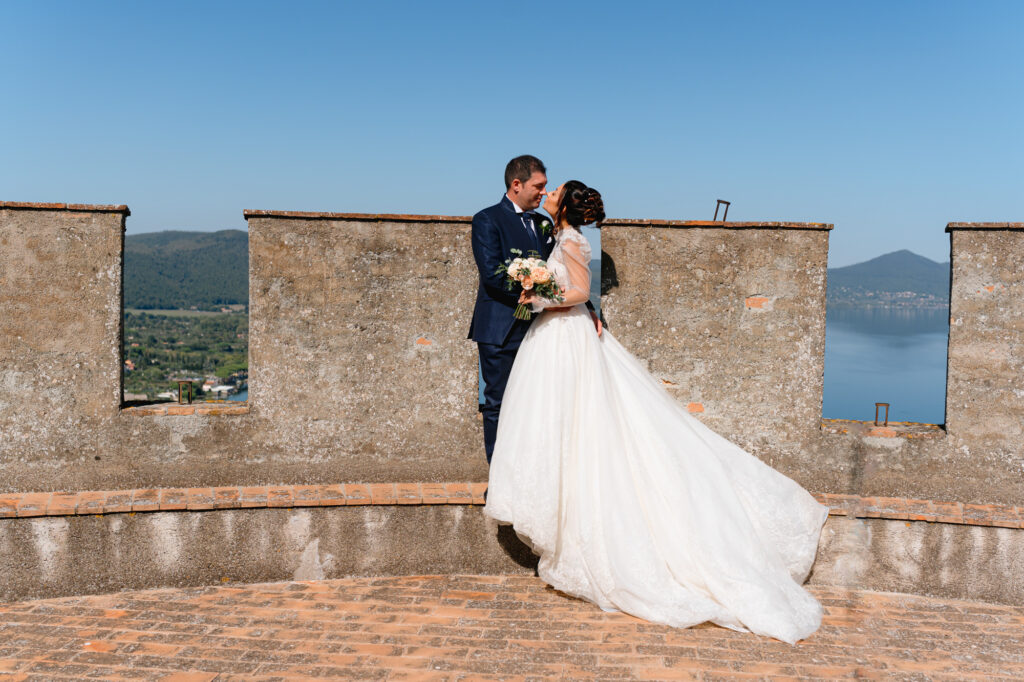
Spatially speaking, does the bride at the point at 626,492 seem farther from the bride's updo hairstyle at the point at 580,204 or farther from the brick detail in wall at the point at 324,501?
the brick detail in wall at the point at 324,501

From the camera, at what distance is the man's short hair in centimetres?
441

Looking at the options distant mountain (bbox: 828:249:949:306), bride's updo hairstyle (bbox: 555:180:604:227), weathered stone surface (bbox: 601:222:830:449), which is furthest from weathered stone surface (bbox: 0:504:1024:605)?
distant mountain (bbox: 828:249:949:306)

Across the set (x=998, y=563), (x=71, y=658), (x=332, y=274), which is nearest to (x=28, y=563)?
(x=71, y=658)

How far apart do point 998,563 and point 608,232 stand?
2.92 metres

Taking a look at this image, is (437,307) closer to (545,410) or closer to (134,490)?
(545,410)

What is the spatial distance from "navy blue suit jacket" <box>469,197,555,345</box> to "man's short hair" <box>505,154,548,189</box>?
0.14 metres

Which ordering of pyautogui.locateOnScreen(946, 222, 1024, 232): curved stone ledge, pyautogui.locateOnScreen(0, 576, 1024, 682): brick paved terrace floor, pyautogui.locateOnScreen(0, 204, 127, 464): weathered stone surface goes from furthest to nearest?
pyautogui.locateOnScreen(946, 222, 1024, 232): curved stone ledge < pyautogui.locateOnScreen(0, 204, 127, 464): weathered stone surface < pyautogui.locateOnScreen(0, 576, 1024, 682): brick paved terrace floor

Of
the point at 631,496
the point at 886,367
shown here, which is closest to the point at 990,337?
the point at 631,496

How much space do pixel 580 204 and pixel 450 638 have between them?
2329mm

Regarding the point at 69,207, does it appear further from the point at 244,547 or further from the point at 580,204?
the point at 580,204

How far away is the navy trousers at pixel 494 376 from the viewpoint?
446 cm

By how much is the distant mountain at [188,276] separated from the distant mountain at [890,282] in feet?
161

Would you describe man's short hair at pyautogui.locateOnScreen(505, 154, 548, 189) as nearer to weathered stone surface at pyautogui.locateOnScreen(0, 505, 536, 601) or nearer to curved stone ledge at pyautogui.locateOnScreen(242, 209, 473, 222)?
curved stone ledge at pyautogui.locateOnScreen(242, 209, 473, 222)

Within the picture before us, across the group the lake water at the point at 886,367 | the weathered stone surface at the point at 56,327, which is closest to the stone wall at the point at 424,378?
the weathered stone surface at the point at 56,327
